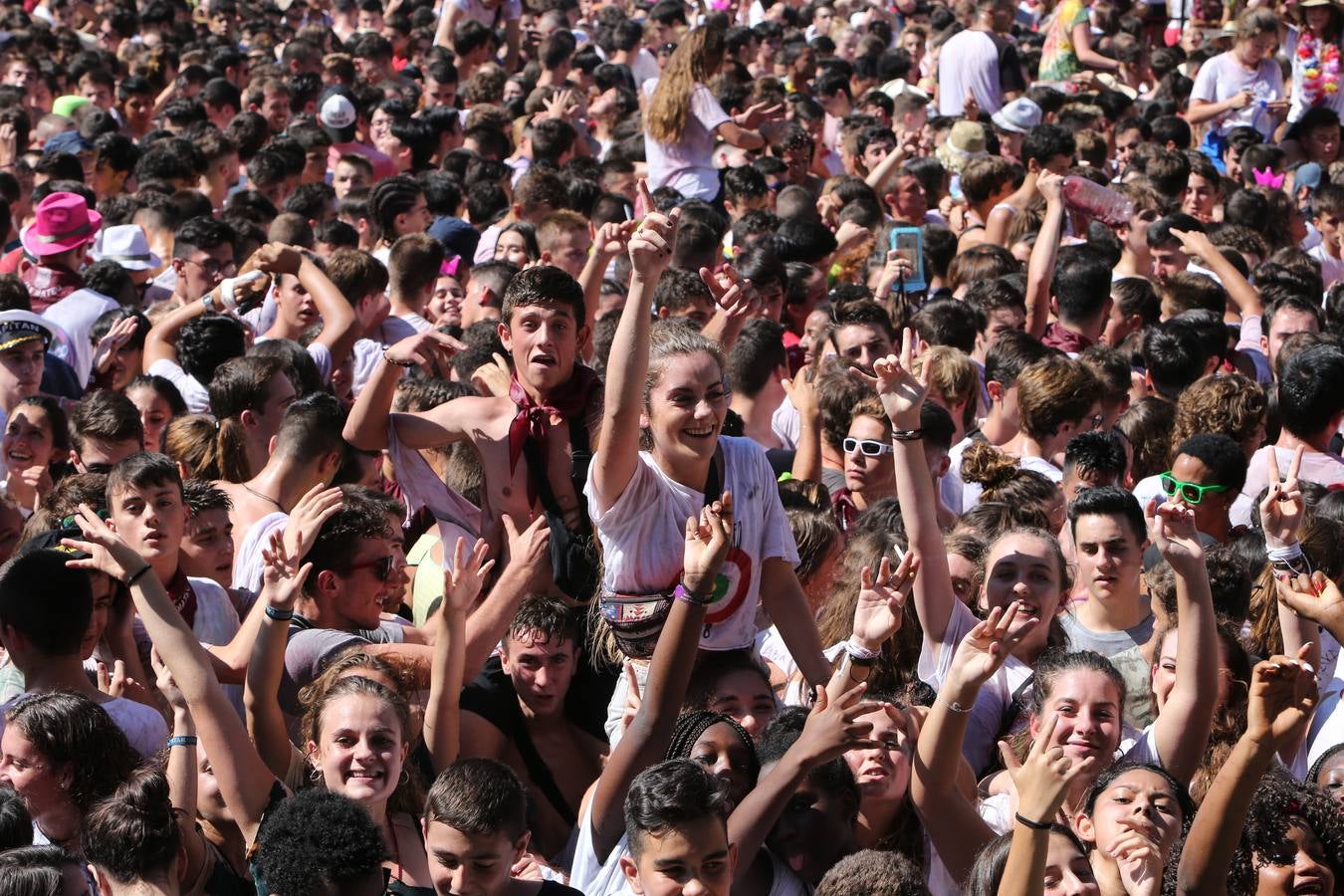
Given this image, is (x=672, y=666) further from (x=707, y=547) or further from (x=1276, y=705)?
(x=1276, y=705)

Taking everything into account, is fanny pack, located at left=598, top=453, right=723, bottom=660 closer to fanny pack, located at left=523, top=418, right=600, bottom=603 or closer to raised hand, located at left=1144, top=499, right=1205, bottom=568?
fanny pack, located at left=523, top=418, right=600, bottom=603

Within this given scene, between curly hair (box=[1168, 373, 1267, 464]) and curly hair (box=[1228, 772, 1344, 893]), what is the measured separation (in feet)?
8.88

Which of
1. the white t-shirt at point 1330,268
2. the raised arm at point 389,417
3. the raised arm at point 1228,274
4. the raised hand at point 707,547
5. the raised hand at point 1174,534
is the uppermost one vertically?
the raised hand at point 707,547

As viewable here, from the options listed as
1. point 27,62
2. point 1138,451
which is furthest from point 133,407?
point 27,62

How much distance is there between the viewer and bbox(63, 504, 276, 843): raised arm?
412 centimetres

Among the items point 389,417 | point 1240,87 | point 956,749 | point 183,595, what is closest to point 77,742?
point 183,595

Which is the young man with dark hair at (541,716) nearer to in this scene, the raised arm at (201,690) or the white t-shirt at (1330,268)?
the raised arm at (201,690)

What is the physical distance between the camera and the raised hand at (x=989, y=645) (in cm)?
404

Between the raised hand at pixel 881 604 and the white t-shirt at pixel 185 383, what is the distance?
3633mm

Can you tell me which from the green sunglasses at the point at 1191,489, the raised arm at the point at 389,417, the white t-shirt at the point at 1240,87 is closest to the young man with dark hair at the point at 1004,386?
the green sunglasses at the point at 1191,489

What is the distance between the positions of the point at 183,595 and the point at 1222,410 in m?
3.78

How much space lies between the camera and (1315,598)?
15.1ft

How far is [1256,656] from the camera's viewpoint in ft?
16.7

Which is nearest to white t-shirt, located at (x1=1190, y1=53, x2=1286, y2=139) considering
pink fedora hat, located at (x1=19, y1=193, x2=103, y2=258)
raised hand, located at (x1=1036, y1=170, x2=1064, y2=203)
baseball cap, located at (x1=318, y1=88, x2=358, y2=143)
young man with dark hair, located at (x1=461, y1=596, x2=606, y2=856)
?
raised hand, located at (x1=1036, y1=170, x2=1064, y2=203)
